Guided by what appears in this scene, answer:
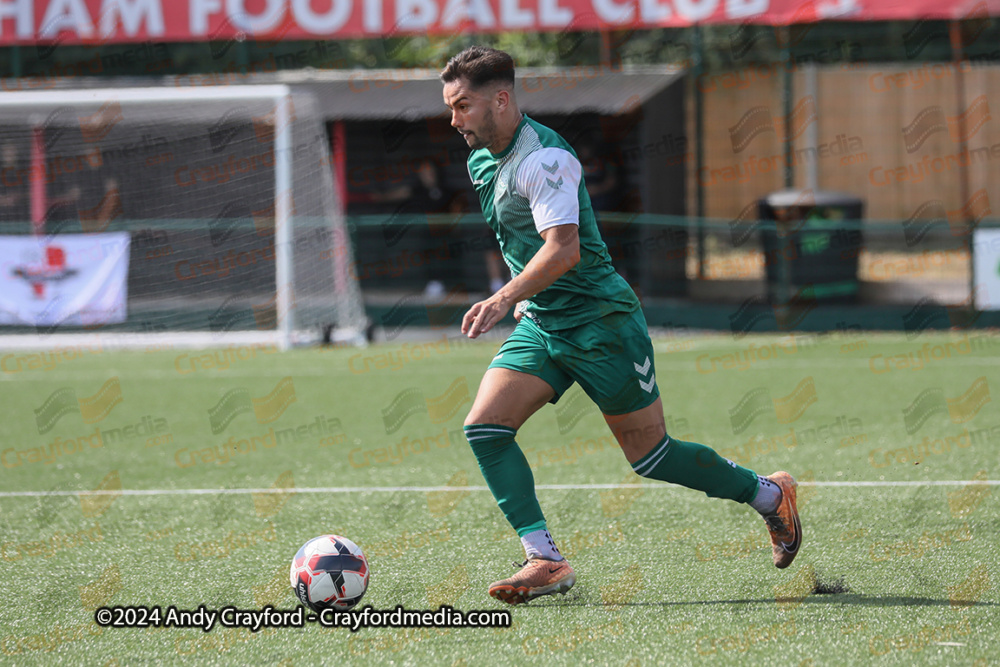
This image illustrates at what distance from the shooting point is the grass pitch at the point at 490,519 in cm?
351

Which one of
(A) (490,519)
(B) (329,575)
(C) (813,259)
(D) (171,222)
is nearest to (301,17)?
(D) (171,222)

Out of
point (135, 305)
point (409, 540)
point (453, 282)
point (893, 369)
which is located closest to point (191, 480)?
point (409, 540)

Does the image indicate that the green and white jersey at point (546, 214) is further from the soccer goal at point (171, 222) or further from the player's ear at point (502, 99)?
the soccer goal at point (171, 222)

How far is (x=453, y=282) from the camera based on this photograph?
49.9 feet

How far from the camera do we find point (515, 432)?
400cm

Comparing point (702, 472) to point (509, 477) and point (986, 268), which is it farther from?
point (986, 268)

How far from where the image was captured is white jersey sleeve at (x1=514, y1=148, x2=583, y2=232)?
372cm

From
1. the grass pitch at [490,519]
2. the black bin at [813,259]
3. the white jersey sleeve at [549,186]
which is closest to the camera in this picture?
the grass pitch at [490,519]

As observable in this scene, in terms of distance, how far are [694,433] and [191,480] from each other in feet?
10.5

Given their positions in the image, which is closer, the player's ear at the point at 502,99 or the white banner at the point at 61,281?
the player's ear at the point at 502,99

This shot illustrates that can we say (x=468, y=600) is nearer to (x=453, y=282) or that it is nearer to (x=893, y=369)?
(x=893, y=369)

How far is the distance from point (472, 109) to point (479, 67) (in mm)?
137

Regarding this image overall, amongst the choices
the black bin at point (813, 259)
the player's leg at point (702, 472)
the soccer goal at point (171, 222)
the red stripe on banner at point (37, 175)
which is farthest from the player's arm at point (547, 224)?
the red stripe on banner at point (37, 175)

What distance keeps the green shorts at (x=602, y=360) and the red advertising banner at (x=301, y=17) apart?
39.3ft
